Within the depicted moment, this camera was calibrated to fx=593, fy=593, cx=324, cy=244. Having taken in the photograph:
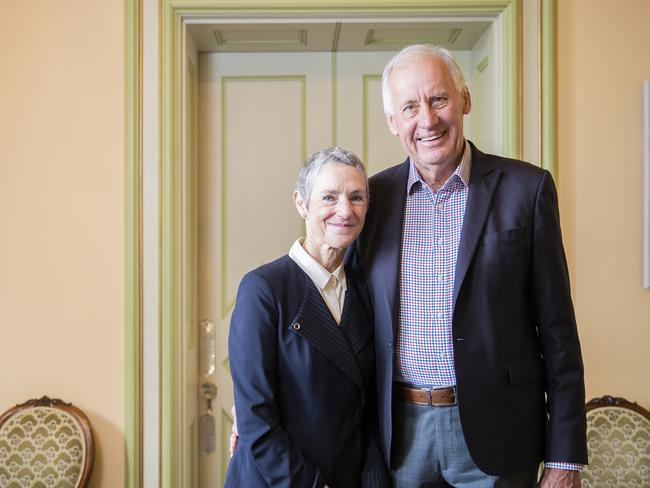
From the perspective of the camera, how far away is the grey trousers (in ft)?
4.71

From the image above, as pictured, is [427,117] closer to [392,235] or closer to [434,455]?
[392,235]

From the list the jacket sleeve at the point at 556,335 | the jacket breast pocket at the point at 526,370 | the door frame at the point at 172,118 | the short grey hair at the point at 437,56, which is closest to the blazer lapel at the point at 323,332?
the jacket breast pocket at the point at 526,370

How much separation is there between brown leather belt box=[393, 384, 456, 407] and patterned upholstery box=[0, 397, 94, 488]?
1296 millimetres

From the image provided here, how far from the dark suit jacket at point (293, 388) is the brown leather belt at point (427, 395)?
10 centimetres

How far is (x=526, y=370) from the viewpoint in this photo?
55.9 inches

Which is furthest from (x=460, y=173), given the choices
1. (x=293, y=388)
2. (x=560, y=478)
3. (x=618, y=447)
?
(x=618, y=447)

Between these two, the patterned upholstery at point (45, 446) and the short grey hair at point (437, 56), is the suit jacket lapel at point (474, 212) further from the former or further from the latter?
the patterned upholstery at point (45, 446)

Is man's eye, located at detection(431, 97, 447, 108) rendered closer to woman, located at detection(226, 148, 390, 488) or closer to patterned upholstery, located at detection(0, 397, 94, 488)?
woman, located at detection(226, 148, 390, 488)

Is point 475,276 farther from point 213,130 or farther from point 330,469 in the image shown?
point 213,130

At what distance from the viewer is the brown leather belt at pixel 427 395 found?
1.44 metres

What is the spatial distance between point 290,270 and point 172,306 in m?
0.93

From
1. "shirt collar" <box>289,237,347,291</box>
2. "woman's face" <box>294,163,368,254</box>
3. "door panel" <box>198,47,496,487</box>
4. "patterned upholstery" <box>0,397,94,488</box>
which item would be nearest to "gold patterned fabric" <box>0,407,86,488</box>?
"patterned upholstery" <box>0,397,94,488</box>

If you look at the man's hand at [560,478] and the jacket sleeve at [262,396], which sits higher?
the jacket sleeve at [262,396]

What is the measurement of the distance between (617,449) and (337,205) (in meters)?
1.48
